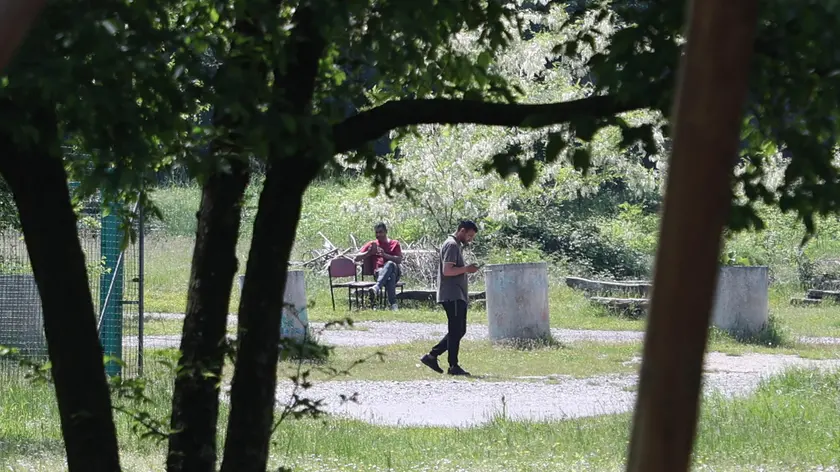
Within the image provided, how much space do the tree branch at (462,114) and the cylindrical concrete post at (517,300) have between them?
507 inches

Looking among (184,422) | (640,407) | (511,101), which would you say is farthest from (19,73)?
(640,407)

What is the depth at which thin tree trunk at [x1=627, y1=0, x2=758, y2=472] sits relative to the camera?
1413 mm

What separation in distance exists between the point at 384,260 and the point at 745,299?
24.0 ft

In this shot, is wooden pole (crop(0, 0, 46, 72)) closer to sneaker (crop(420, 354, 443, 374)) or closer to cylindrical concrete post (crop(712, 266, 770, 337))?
sneaker (crop(420, 354, 443, 374))

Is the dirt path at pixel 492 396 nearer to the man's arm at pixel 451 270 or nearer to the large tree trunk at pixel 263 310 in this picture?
the man's arm at pixel 451 270

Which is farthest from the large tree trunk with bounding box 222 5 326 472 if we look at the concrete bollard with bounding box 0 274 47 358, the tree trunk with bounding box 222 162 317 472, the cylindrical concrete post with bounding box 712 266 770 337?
the cylindrical concrete post with bounding box 712 266 770 337

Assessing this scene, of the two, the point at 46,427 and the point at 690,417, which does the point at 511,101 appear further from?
the point at 46,427

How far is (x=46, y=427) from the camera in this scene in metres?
9.46

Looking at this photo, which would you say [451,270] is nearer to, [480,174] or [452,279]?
[452,279]

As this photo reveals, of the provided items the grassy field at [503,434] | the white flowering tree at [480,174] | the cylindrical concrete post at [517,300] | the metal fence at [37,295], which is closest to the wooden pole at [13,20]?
the grassy field at [503,434]

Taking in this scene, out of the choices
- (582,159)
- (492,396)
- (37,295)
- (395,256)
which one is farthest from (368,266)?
(582,159)

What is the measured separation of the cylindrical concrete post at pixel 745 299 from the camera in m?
18.4

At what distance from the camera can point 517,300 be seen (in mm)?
17094

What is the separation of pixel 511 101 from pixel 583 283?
Answer: 2146 cm
